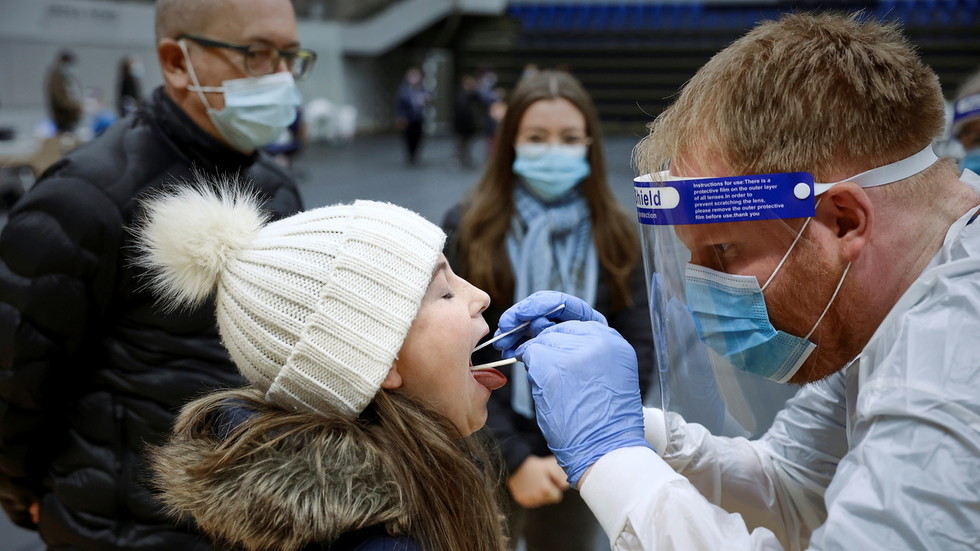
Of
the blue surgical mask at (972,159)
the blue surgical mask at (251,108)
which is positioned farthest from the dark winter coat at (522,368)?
the blue surgical mask at (972,159)

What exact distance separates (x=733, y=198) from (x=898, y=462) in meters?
0.49

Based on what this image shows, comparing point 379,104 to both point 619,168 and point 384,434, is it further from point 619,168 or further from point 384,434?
point 384,434

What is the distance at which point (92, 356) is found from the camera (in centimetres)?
192

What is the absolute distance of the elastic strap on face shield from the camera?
48.6 inches

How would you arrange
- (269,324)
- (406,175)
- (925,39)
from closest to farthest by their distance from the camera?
1. (269,324)
2. (406,175)
3. (925,39)

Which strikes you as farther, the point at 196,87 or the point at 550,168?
the point at 550,168

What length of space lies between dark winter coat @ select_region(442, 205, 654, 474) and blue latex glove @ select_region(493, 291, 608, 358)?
0.70 m

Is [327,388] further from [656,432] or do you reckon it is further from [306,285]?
[656,432]

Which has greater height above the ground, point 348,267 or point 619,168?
point 348,267

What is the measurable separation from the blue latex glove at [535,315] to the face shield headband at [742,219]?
294 millimetres

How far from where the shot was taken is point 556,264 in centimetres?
268

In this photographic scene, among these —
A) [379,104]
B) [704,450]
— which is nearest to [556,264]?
[704,450]

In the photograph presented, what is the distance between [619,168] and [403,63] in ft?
42.9

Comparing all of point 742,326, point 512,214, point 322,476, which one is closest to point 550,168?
point 512,214
